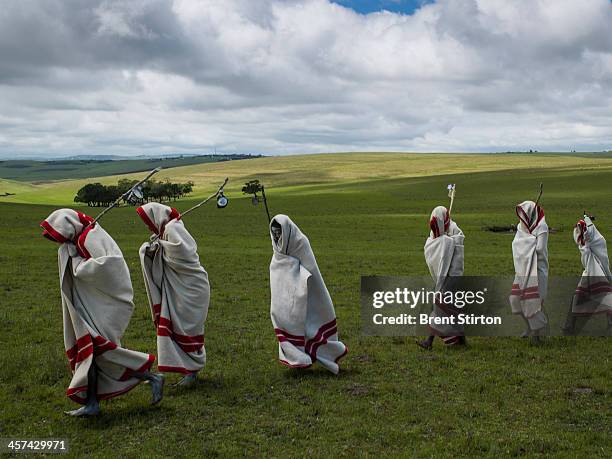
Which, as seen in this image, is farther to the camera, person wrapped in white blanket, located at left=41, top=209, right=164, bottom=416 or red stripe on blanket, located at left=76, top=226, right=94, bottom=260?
red stripe on blanket, located at left=76, top=226, right=94, bottom=260

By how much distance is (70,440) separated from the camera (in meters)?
8.63

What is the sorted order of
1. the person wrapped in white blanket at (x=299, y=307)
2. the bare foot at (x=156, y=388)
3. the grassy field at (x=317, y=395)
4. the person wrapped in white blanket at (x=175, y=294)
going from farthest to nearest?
the person wrapped in white blanket at (x=299, y=307)
the person wrapped in white blanket at (x=175, y=294)
the bare foot at (x=156, y=388)
the grassy field at (x=317, y=395)

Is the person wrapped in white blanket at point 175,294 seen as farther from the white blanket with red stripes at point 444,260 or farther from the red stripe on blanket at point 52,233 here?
the white blanket with red stripes at point 444,260

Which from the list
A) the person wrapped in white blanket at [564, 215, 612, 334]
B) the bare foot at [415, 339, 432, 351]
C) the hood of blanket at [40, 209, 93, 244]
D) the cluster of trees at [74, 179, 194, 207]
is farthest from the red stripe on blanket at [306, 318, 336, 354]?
the cluster of trees at [74, 179, 194, 207]

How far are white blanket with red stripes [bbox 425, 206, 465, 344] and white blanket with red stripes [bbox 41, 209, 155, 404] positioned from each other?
6.49 meters

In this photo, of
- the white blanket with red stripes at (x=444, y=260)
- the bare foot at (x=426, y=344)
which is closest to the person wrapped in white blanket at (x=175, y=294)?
the bare foot at (x=426, y=344)

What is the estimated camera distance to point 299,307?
11.6 m

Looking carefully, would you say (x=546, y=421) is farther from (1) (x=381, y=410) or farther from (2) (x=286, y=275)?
(2) (x=286, y=275)

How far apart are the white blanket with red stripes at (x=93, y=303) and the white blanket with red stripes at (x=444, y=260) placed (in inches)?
256

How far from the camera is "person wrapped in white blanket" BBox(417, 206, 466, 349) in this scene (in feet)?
44.1

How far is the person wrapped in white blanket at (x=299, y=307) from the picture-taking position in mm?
11523

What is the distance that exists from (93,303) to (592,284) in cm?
1086

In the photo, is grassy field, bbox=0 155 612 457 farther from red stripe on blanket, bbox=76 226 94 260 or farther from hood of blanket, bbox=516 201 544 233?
hood of blanket, bbox=516 201 544 233

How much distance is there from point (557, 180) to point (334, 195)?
31671 millimetres
